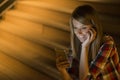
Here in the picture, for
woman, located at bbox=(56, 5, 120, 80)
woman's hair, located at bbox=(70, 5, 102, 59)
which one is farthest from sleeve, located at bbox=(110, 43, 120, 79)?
woman's hair, located at bbox=(70, 5, 102, 59)

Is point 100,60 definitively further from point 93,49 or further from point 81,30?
point 81,30

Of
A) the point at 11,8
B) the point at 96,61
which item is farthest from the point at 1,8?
the point at 96,61

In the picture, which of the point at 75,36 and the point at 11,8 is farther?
the point at 11,8

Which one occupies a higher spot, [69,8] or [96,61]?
[96,61]

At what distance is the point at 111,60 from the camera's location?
1.77m

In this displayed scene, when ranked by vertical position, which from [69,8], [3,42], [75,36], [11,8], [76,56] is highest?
[75,36]

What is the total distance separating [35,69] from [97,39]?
1.81 metres

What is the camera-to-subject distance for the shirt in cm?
175

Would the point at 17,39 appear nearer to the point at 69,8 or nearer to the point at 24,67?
the point at 24,67

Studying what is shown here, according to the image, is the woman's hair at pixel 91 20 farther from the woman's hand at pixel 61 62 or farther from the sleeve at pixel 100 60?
the woman's hand at pixel 61 62

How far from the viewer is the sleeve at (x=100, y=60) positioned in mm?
1747

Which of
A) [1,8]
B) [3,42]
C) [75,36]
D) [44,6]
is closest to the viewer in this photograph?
[75,36]

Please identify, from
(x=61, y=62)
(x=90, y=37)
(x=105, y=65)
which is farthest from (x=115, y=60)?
(x=61, y=62)

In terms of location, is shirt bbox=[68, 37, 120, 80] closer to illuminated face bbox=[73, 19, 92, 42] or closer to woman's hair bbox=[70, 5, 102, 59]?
woman's hair bbox=[70, 5, 102, 59]
